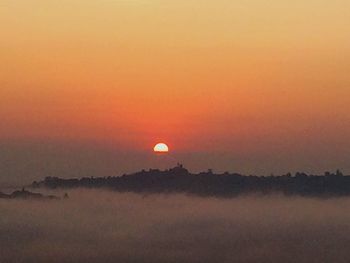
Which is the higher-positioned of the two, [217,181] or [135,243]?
[217,181]

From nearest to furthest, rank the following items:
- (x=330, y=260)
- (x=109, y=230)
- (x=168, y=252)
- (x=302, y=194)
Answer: (x=330, y=260) < (x=168, y=252) < (x=109, y=230) < (x=302, y=194)

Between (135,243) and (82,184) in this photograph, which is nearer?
(135,243)

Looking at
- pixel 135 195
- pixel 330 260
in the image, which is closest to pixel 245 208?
pixel 135 195

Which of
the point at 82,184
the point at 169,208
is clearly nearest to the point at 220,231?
the point at 169,208

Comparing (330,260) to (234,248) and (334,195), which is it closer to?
(234,248)

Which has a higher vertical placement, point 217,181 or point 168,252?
point 217,181

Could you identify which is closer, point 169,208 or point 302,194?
point 169,208

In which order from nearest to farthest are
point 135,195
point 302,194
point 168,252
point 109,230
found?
point 168,252 < point 109,230 < point 135,195 < point 302,194

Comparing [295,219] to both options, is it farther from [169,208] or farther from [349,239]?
[349,239]

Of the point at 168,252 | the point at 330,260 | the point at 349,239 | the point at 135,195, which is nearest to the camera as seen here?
the point at 330,260
